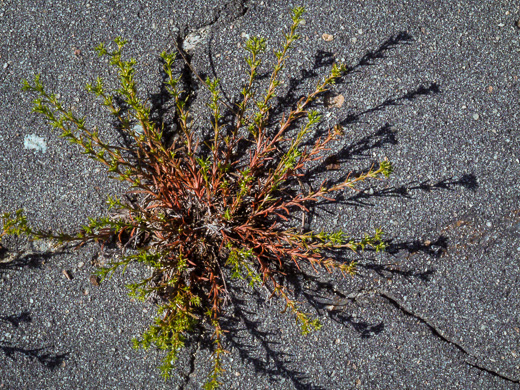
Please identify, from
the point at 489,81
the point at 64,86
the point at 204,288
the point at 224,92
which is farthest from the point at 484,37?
the point at 64,86

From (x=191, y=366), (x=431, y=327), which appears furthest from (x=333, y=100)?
(x=191, y=366)

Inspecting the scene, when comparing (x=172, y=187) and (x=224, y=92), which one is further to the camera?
(x=224, y=92)

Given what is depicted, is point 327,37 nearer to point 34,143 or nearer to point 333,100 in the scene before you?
point 333,100

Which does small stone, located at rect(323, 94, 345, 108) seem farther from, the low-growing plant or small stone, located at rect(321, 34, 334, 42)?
small stone, located at rect(321, 34, 334, 42)

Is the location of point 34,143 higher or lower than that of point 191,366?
higher

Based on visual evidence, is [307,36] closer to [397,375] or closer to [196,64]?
[196,64]

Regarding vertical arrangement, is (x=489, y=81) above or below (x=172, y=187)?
below

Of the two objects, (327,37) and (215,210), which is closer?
(215,210)
